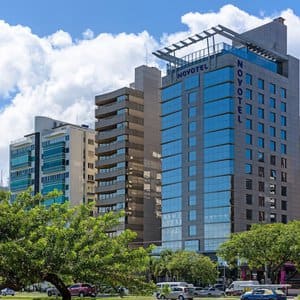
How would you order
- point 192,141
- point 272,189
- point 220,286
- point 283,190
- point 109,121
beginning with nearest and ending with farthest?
point 220,286 → point 192,141 → point 272,189 → point 283,190 → point 109,121

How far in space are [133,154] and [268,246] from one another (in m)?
61.0

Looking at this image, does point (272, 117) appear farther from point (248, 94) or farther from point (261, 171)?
point (261, 171)

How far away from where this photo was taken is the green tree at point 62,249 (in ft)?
87.3

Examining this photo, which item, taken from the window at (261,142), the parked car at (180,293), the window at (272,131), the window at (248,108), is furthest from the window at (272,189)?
the parked car at (180,293)

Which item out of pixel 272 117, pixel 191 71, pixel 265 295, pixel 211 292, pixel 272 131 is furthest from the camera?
pixel 272 117

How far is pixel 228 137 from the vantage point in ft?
389

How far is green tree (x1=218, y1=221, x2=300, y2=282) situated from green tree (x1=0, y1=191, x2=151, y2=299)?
172ft

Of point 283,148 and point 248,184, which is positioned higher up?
point 283,148

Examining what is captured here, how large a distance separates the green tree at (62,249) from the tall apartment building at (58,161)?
Answer: 120 meters

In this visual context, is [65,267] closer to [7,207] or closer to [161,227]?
[7,207]

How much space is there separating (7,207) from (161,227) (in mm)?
103571

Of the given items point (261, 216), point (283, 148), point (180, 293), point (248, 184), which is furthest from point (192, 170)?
point (180, 293)

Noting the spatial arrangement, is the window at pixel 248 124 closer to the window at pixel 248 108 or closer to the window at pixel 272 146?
the window at pixel 248 108

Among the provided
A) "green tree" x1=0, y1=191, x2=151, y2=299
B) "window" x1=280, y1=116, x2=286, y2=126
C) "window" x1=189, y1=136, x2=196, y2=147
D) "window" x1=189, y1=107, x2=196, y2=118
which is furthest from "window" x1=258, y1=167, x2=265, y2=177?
"green tree" x1=0, y1=191, x2=151, y2=299
